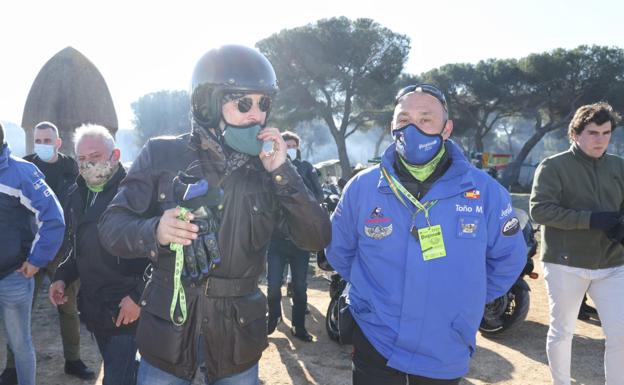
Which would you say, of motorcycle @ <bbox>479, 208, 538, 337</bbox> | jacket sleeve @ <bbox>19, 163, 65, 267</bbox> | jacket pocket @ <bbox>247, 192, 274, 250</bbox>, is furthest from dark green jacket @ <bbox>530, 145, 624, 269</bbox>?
jacket sleeve @ <bbox>19, 163, 65, 267</bbox>

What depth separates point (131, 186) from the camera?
1.89m

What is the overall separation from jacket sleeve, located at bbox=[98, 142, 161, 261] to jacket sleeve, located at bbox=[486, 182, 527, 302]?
1.54 meters

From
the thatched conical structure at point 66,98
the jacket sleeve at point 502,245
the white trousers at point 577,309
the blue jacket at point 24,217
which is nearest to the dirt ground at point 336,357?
the white trousers at point 577,309

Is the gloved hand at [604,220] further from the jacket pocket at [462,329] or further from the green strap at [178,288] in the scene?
the green strap at [178,288]

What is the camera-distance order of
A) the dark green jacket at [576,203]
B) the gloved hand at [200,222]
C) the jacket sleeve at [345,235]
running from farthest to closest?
the dark green jacket at [576,203]
the jacket sleeve at [345,235]
the gloved hand at [200,222]

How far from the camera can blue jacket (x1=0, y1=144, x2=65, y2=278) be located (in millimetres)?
3240

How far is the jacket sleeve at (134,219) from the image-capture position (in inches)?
67.2

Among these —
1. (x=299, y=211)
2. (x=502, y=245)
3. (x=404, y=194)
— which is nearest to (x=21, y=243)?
(x=299, y=211)

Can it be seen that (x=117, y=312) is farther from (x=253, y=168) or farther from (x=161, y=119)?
(x=161, y=119)

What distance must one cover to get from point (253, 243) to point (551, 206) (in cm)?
251

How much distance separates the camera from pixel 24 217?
135 inches

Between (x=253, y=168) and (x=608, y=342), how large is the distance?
9.36ft

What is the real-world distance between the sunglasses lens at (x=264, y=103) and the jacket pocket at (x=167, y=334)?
82 centimetres

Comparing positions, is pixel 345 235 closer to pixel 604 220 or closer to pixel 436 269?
pixel 436 269
